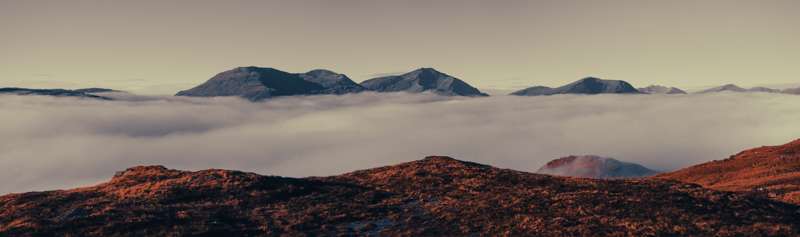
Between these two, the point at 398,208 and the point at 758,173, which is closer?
the point at 398,208

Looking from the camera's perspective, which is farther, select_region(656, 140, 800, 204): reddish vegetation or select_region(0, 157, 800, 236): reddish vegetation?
select_region(656, 140, 800, 204): reddish vegetation

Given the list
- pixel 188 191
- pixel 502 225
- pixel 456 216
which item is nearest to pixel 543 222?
pixel 502 225

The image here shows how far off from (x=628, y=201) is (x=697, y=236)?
8.38 meters

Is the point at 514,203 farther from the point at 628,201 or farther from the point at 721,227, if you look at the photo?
the point at 721,227

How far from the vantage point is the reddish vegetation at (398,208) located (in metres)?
36.6

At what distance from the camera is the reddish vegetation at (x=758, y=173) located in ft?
183

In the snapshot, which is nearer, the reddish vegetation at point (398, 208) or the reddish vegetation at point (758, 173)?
the reddish vegetation at point (398, 208)

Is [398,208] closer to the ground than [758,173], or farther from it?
closer to the ground

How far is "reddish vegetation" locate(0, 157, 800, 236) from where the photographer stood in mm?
36594

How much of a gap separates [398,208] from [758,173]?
51032mm

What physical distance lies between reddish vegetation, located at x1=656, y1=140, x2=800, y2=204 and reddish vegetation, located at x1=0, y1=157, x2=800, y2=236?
48.3 feet

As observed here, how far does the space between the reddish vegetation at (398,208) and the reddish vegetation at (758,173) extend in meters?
14.7

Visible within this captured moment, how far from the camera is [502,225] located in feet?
123

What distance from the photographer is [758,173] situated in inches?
2739
